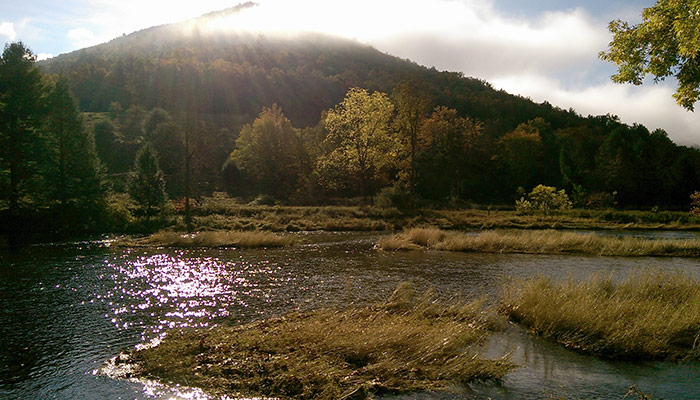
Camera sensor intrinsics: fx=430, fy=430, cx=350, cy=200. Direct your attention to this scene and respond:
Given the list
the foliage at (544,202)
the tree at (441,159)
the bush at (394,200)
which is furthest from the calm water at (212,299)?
the tree at (441,159)

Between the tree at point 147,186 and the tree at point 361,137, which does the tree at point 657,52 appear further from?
the tree at point 361,137

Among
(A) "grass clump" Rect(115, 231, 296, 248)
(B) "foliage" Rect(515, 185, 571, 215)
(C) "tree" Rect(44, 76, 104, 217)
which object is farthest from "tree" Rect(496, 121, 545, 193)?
(C) "tree" Rect(44, 76, 104, 217)

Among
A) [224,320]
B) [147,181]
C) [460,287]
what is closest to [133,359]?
[224,320]

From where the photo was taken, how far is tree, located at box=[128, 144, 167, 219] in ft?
142

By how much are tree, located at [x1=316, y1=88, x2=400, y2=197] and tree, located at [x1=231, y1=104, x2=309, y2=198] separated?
9.58 m

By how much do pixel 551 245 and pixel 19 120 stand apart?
44.7 metres

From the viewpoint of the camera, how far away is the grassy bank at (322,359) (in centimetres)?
852

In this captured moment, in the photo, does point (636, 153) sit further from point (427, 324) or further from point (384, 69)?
point (384, 69)

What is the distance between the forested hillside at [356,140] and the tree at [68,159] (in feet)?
33.9

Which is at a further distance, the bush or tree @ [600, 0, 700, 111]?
the bush

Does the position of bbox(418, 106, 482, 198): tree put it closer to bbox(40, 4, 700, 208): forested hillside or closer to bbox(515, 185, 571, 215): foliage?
bbox(40, 4, 700, 208): forested hillside

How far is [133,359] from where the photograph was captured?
9.98 metres

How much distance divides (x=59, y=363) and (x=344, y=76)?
521 ft

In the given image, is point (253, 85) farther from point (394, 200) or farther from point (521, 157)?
point (394, 200)
